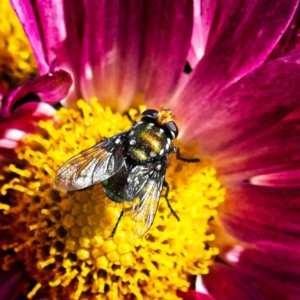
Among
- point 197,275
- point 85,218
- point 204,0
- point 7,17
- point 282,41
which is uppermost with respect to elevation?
point 7,17

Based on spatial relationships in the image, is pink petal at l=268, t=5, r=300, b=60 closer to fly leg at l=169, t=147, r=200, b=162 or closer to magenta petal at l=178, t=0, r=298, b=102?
magenta petal at l=178, t=0, r=298, b=102

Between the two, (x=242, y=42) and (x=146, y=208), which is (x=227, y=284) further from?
(x=242, y=42)

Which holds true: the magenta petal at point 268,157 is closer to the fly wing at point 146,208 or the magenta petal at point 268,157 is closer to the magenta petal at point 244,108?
the magenta petal at point 244,108

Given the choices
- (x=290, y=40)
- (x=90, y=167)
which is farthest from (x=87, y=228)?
(x=290, y=40)

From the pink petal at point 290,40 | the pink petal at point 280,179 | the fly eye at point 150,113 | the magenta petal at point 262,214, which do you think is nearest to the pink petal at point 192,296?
the magenta petal at point 262,214

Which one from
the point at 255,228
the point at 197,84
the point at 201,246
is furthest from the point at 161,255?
the point at 197,84

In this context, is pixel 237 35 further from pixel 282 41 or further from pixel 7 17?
pixel 7 17
